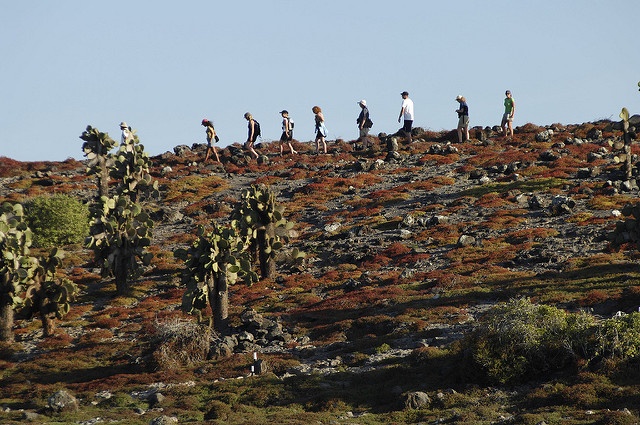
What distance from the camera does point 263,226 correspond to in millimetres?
42000

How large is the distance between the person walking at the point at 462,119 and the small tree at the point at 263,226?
82.6 ft

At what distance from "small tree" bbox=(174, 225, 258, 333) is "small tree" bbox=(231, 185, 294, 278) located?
5975 millimetres

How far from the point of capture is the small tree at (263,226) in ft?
136

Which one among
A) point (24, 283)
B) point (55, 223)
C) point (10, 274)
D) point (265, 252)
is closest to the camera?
point (10, 274)

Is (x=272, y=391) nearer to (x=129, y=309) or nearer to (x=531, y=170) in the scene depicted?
(x=129, y=309)

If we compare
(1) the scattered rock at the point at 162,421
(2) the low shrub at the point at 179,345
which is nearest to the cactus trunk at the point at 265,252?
(2) the low shrub at the point at 179,345

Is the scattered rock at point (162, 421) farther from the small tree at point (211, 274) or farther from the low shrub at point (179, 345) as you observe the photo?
the small tree at point (211, 274)

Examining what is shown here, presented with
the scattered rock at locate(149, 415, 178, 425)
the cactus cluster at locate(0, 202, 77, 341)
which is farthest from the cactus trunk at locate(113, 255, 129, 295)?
the scattered rock at locate(149, 415, 178, 425)

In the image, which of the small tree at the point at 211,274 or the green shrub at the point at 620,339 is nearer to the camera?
the green shrub at the point at 620,339

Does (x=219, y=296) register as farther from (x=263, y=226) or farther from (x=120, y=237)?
(x=120, y=237)

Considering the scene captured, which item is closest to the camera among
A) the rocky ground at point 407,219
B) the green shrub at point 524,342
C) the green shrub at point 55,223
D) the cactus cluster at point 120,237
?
the green shrub at point 524,342

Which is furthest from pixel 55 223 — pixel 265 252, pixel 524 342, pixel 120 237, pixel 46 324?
pixel 524 342

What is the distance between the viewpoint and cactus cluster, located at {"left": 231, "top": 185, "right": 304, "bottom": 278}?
41.4 metres

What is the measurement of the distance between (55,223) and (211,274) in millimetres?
19823
